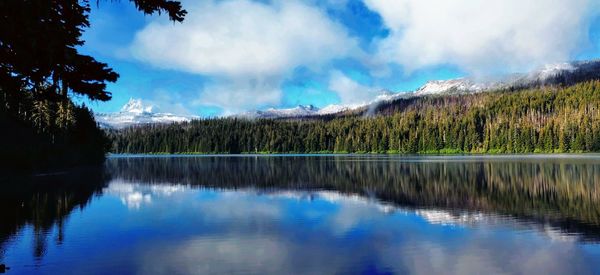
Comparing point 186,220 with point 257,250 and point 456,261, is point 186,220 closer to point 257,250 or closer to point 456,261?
point 257,250

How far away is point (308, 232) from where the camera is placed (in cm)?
2570

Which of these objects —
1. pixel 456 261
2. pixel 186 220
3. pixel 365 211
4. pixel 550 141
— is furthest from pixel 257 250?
pixel 550 141

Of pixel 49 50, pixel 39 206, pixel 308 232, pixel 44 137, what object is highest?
pixel 44 137

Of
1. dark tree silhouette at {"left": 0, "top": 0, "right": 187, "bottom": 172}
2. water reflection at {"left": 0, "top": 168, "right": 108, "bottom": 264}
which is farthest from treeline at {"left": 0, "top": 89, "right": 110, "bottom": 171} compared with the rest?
dark tree silhouette at {"left": 0, "top": 0, "right": 187, "bottom": 172}

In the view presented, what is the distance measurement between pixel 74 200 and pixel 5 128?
4106 centimetres

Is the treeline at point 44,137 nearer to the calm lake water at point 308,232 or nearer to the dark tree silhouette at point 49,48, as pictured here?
the calm lake water at point 308,232

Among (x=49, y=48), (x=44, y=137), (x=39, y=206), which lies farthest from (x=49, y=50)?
(x=44, y=137)

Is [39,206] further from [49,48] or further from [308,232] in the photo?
[49,48]

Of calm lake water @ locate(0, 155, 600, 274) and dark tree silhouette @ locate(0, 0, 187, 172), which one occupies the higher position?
dark tree silhouette @ locate(0, 0, 187, 172)

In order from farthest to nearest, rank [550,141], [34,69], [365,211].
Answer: [550,141], [365,211], [34,69]

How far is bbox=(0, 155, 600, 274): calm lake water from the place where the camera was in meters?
18.5

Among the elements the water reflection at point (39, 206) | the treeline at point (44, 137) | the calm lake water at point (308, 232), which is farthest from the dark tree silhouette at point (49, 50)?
the treeline at point (44, 137)

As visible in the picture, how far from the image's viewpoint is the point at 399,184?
172 feet

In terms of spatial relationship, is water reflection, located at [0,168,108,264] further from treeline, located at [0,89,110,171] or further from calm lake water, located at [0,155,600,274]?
treeline, located at [0,89,110,171]
